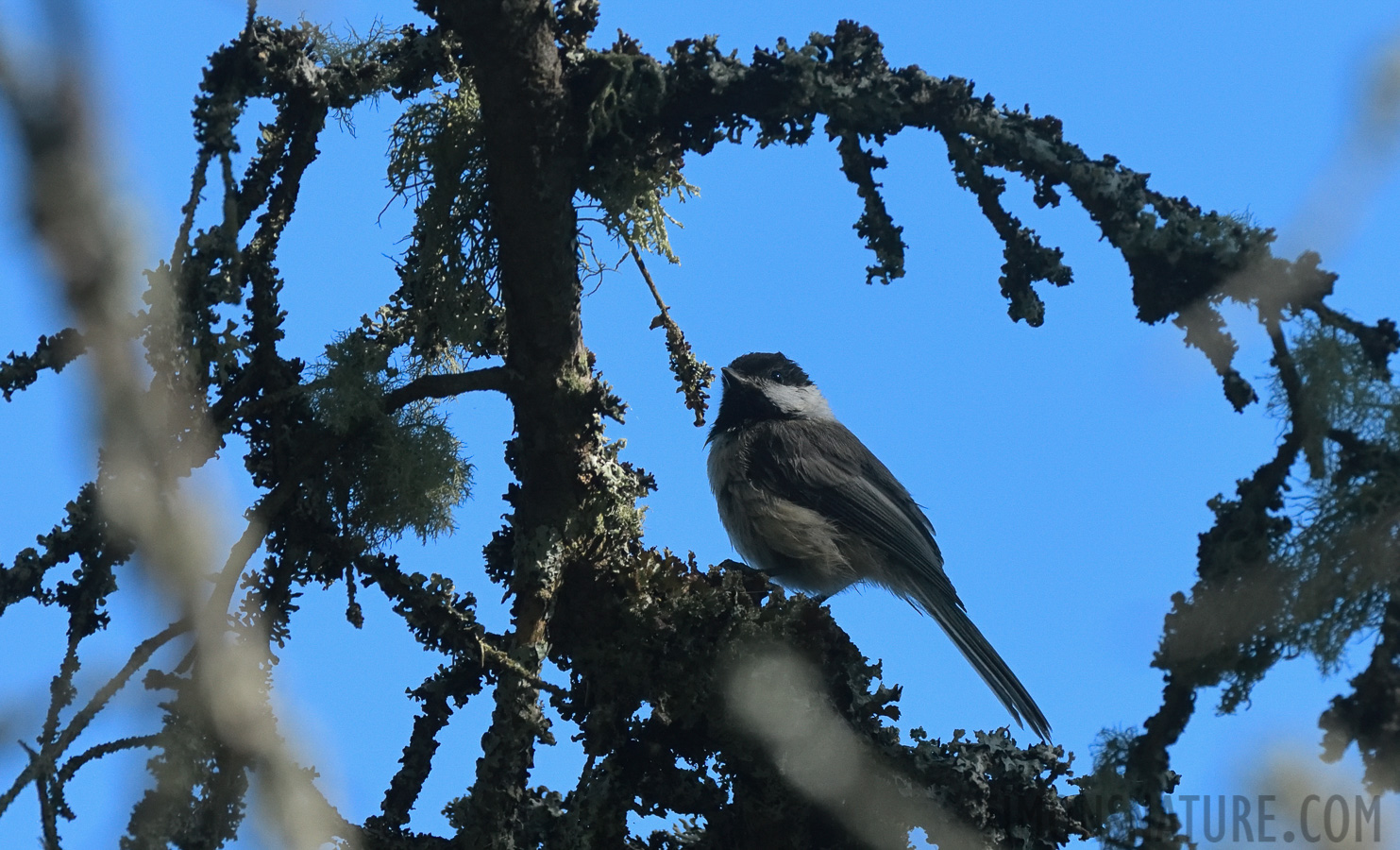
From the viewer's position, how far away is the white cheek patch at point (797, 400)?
5.59 m

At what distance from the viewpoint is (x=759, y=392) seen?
5543 millimetres

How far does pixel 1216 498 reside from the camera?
2.04 meters

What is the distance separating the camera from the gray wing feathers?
184 inches

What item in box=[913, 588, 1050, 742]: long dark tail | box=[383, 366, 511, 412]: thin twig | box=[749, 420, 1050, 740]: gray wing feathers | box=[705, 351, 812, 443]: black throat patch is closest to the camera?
box=[383, 366, 511, 412]: thin twig

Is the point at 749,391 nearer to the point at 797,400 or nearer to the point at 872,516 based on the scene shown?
the point at 797,400

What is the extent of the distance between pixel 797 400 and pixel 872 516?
1.11m

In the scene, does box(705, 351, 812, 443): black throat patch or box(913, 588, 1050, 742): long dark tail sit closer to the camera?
box(913, 588, 1050, 742): long dark tail

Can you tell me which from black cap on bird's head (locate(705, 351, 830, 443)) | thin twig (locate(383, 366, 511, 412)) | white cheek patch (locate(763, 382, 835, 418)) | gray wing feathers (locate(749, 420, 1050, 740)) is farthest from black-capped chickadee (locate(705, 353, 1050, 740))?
thin twig (locate(383, 366, 511, 412))

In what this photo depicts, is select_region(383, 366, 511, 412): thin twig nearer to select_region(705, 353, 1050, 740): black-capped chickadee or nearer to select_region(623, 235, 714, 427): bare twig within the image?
select_region(623, 235, 714, 427): bare twig

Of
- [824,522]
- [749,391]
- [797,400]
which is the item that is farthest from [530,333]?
[797,400]

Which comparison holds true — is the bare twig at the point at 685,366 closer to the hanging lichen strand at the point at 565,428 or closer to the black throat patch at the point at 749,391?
the hanging lichen strand at the point at 565,428

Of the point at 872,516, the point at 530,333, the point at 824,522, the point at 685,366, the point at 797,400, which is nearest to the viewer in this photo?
the point at 530,333

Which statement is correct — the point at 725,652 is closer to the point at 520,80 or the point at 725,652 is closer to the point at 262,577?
the point at 262,577

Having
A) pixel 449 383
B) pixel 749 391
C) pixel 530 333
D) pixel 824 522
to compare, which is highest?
pixel 749 391
